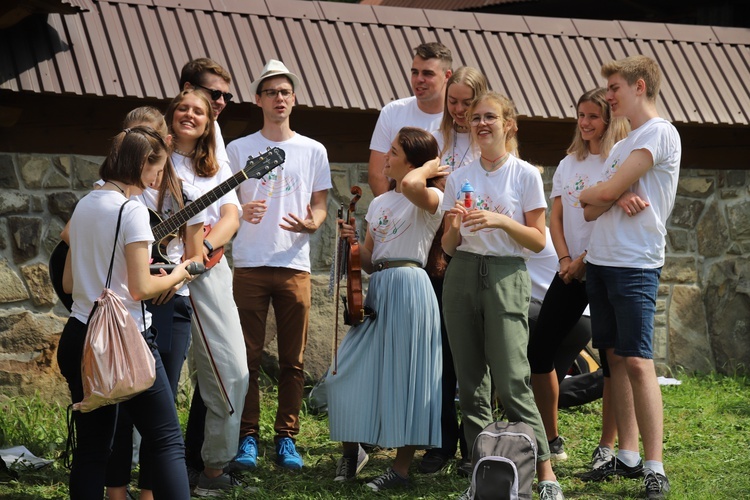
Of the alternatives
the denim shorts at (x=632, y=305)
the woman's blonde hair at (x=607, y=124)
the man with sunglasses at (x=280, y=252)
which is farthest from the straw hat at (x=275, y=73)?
the denim shorts at (x=632, y=305)

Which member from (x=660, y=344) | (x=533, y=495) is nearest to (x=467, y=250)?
(x=533, y=495)

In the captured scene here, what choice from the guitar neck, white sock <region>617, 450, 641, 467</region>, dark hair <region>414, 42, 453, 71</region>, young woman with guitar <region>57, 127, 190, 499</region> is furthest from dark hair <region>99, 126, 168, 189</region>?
white sock <region>617, 450, 641, 467</region>

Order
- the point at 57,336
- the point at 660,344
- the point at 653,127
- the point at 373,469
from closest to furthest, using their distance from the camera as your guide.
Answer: the point at 653,127, the point at 373,469, the point at 57,336, the point at 660,344

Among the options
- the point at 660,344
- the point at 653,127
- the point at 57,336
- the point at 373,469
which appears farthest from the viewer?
the point at 660,344

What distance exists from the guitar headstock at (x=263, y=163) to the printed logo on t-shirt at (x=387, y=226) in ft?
1.89

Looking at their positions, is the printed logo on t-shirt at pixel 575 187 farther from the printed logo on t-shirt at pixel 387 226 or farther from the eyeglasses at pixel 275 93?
the eyeglasses at pixel 275 93

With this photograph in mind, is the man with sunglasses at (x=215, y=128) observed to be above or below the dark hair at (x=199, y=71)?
below

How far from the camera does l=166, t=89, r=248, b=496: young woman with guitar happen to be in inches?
177

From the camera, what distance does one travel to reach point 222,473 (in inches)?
A: 182

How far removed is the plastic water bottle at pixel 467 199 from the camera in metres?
4.35

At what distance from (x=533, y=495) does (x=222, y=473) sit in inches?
57.6

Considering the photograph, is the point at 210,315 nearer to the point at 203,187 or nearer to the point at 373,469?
the point at 203,187

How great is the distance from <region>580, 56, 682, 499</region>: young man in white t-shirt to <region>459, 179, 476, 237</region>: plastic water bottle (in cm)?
54

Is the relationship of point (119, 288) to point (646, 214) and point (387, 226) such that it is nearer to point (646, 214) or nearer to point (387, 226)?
point (387, 226)
